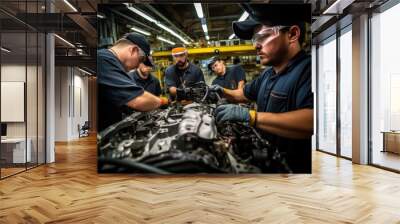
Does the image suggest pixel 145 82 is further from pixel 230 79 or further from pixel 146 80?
pixel 230 79

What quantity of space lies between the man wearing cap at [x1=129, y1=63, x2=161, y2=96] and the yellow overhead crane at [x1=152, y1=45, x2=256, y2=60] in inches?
11.1

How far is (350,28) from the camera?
8.63 metres

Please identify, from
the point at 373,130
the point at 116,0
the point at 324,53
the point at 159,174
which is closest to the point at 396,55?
the point at 373,130

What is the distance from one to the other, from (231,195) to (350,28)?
5639mm

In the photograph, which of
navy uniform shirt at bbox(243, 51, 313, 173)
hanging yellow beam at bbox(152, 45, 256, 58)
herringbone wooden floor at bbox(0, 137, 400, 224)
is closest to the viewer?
herringbone wooden floor at bbox(0, 137, 400, 224)

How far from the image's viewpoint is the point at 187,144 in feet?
20.1

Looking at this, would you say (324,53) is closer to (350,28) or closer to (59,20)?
(350,28)

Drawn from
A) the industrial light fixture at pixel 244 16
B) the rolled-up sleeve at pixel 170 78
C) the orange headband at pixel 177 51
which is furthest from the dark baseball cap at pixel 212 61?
the industrial light fixture at pixel 244 16

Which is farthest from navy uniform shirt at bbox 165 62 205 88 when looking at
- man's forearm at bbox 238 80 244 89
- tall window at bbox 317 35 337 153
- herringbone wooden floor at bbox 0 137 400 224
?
tall window at bbox 317 35 337 153

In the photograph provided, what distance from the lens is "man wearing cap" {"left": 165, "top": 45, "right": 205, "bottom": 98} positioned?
246 inches

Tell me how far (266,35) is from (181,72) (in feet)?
5.01

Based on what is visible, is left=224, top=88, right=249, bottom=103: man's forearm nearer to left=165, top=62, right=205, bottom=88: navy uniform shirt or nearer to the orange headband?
left=165, top=62, right=205, bottom=88: navy uniform shirt

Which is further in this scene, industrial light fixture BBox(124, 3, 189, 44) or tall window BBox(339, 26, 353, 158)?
tall window BBox(339, 26, 353, 158)

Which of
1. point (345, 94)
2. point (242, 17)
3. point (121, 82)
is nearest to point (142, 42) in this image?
point (121, 82)
